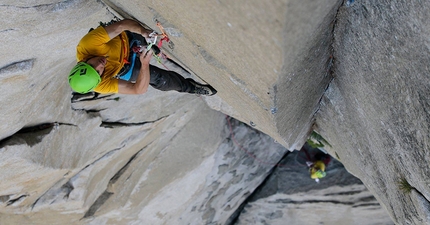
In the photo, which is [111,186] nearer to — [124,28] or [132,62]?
[132,62]

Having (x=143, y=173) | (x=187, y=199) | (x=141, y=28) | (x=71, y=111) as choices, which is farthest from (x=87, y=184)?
(x=141, y=28)

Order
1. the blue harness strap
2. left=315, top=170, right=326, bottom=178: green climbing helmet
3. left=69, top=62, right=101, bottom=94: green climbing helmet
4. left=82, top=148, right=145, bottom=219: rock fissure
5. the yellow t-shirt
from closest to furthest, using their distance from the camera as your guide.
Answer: left=69, top=62, right=101, bottom=94: green climbing helmet → the yellow t-shirt → the blue harness strap → left=82, top=148, right=145, bottom=219: rock fissure → left=315, top=170, right=326, bottom=178: green climbing helmet

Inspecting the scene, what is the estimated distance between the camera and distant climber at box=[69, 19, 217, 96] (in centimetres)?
333

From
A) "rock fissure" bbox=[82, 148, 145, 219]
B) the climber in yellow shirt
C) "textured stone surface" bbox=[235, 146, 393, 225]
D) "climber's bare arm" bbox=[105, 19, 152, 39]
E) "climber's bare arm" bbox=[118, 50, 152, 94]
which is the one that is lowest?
"textured stone surface" bbox=[235, 146, 393, 225]

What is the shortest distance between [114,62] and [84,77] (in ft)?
1.92

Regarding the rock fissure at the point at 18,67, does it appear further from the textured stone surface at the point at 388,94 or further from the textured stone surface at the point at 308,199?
the textured stone surface at the point at 308,199

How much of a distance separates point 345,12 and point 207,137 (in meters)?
4.86

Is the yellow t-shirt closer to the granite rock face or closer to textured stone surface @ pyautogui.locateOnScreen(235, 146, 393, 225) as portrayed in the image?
the granite rock face

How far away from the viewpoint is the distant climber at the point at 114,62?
3.33 metres

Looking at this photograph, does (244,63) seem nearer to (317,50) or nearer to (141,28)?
(317,50)

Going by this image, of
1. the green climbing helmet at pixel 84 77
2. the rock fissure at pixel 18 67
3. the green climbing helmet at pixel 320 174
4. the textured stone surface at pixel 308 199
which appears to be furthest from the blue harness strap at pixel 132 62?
the textured stone surface at pixel 308 199

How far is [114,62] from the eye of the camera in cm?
380

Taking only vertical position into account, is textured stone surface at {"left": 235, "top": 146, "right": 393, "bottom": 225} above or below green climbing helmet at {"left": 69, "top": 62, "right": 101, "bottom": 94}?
below

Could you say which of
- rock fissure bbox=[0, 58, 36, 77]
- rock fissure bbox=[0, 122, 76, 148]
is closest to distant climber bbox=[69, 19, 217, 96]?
rock fissure bbox=[0, 58, 36, 77]
